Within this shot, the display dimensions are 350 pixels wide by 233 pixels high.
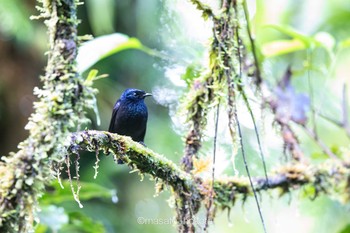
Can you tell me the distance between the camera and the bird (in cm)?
243

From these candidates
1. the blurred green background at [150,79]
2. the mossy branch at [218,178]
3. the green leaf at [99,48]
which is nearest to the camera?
the mossy branch at [218,178]

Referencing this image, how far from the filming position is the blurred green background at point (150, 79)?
393 cm

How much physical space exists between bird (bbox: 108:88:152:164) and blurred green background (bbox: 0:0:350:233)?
3.61 feet

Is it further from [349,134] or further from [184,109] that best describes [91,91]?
[349,134]

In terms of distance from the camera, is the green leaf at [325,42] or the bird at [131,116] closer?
the bird at [131,116]

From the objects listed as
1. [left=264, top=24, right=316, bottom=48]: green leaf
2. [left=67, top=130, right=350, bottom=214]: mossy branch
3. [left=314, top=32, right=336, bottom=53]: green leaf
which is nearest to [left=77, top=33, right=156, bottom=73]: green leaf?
[left=67, top=130, right=350, bottom=214]: mossy branch

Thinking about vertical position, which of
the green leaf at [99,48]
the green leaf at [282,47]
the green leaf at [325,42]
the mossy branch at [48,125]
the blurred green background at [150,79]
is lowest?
the mossy branch at [48,125]

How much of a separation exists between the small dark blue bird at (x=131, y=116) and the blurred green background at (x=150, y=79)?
1.10 metres

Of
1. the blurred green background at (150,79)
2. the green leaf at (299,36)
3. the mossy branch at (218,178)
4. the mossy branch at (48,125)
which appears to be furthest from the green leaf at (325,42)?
the mossy branch at (48,125)

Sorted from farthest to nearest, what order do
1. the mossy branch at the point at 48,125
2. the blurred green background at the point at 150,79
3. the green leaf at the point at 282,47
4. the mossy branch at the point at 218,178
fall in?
the blurred green background at the point at 150,79, the green leaf at the point at 282,47, the mossy branch at the point at 218,178, the mossy branch at the point at 48,125

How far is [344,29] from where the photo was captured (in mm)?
4664

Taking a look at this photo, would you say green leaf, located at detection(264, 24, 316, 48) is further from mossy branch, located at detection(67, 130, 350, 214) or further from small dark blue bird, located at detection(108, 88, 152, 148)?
small dark blue bird, located at detection(108, 88, 152, 148)

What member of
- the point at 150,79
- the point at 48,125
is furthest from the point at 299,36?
the point at 150,79

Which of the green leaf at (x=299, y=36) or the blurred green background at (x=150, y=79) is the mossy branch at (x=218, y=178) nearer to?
the green leaf at (x=299, y=36)
